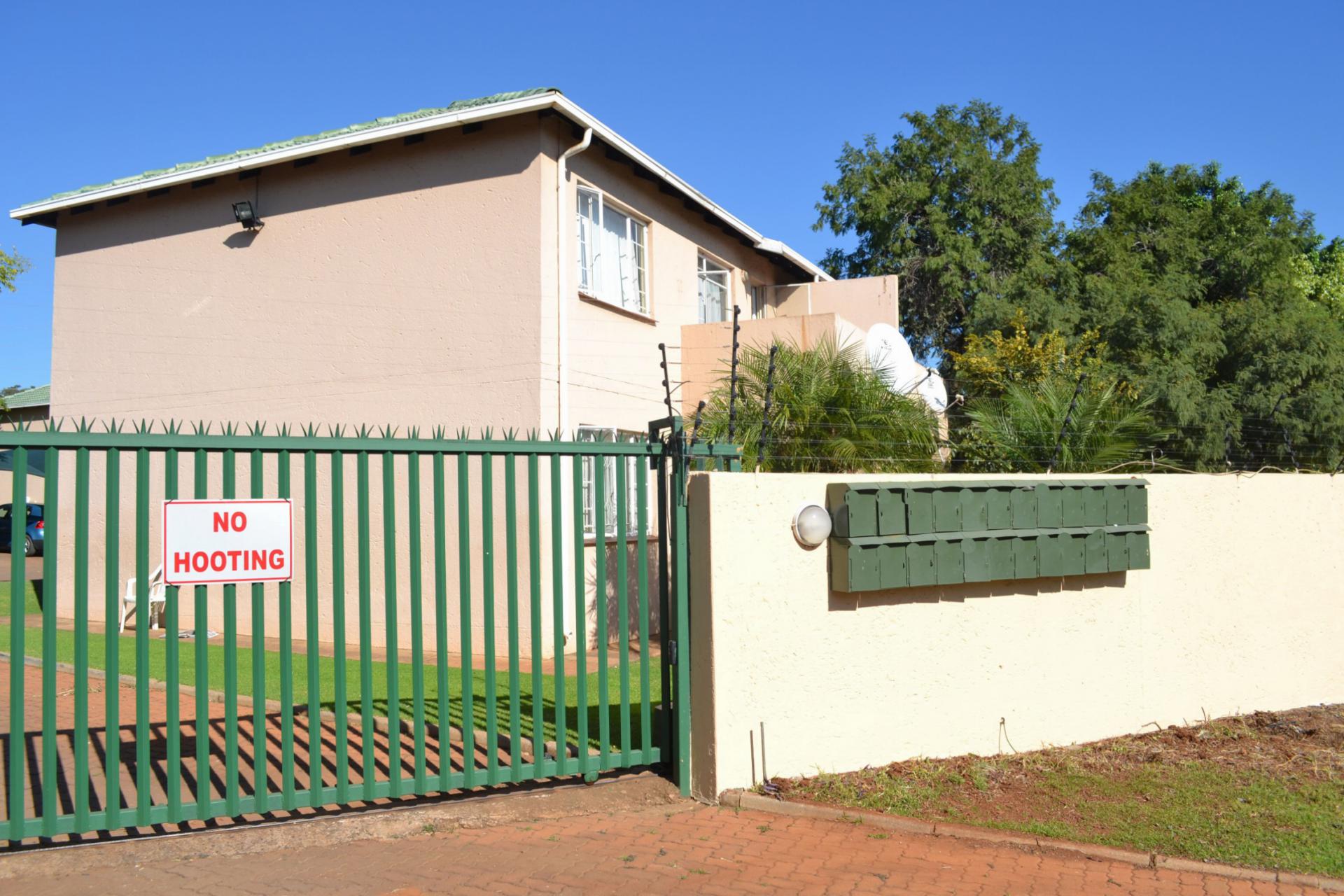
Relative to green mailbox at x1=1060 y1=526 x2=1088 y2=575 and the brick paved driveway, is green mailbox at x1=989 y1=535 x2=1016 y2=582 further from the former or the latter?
the brick paved driveway

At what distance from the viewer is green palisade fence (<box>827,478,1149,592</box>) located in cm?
612

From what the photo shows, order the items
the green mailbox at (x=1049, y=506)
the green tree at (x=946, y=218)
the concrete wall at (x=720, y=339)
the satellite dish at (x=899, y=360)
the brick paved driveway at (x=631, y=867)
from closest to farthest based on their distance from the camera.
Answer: the brick paved driveway at (x=631, y=867)
the green mailbox at (x=1049, y=506)
the satellite dish at (x=899, y=360)
the concrete wall at (x=720, y=339)
the green tree at (x=946, y=218)

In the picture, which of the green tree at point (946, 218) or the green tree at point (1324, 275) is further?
the green tree at point (1324, 275)

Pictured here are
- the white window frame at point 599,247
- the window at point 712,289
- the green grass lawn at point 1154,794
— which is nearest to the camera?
the green grass lawn at point 1154,794

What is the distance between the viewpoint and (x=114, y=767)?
4.62 meters

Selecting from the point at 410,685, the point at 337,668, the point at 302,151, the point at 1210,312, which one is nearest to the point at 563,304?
the point at 302,151

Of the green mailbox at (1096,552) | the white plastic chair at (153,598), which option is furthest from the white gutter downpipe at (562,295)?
the green mailbox at (1096,552)

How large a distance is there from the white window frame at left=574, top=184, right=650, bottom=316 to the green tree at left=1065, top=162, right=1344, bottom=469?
7920 millimetres

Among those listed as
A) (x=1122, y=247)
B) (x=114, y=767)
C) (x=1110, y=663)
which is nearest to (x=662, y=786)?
(x=114, y=767)

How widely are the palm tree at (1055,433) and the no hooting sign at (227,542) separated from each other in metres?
6.08

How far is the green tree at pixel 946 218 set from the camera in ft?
92.6

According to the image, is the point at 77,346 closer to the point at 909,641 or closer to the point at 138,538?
the point at 138,538

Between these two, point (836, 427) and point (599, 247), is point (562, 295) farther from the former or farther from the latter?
point (836, 427)

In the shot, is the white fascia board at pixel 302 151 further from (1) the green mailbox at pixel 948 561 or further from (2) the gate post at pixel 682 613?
(1) the green mailbox at pixel 948 561
